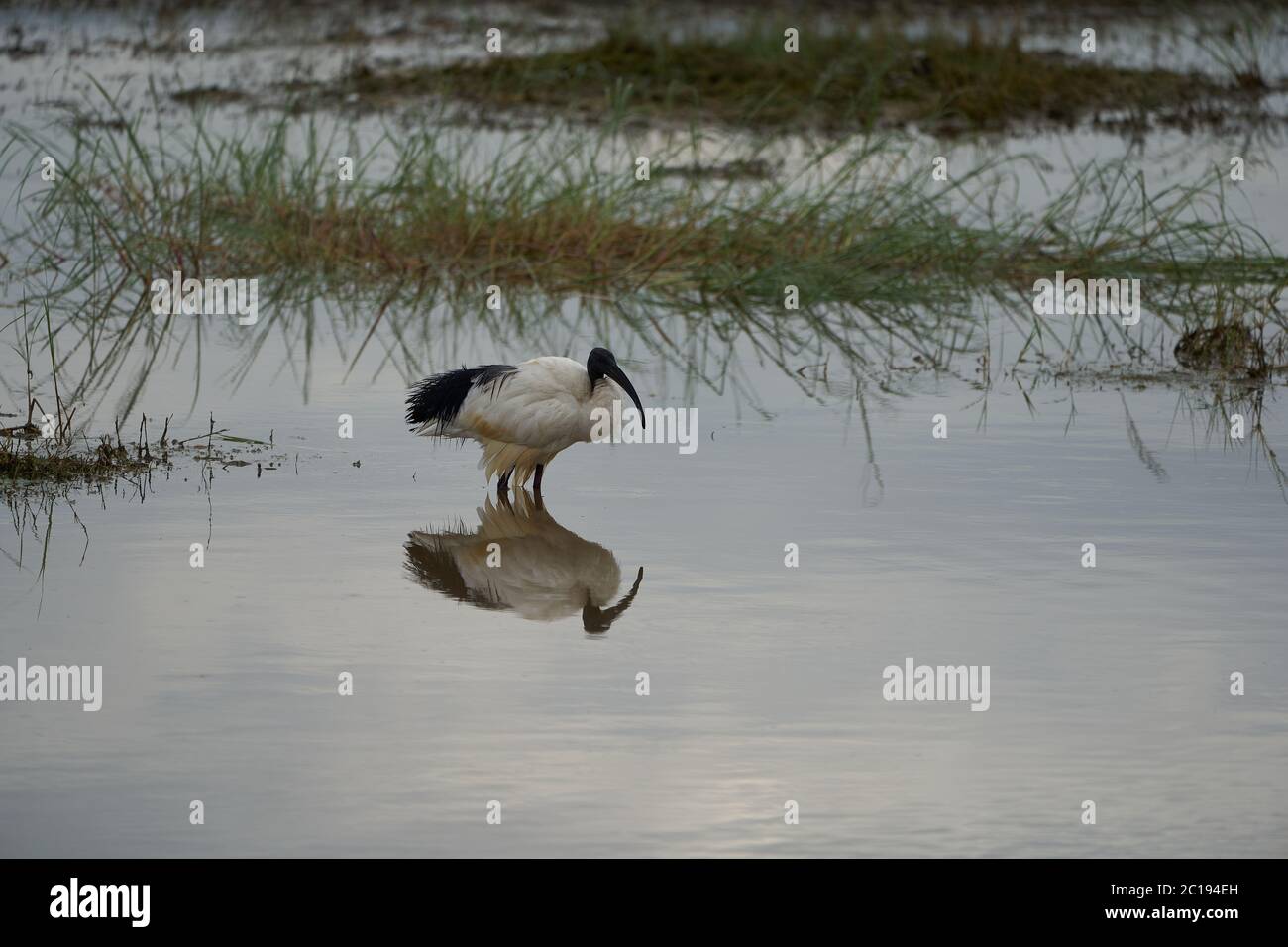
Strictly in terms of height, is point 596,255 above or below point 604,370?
above

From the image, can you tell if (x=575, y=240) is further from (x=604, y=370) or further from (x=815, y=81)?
(x=815, y=81)

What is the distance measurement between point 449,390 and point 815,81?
14225 mm

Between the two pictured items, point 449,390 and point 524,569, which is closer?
point 524,569

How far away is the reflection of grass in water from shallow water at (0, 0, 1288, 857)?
12200mm

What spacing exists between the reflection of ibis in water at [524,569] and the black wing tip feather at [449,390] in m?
0.59

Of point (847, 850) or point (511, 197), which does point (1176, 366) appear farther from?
point (847, 850)

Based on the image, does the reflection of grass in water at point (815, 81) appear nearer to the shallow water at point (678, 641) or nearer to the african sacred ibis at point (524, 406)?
the shallow water at point (678, 641)

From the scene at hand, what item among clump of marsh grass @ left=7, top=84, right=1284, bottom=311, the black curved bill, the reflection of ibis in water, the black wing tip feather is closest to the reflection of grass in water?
clump of marsh grass @ left=7, top=84, right=1284, bottom=311

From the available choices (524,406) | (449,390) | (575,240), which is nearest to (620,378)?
(524,406)

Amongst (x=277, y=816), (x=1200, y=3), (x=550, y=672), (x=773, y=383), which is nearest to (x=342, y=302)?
(x=773, y=383)

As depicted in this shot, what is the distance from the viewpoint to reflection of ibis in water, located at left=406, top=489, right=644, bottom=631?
7449 millimetres

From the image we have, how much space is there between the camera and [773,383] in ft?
37.9

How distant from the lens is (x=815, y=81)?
74.7 ft

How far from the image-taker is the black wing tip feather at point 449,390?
29.9 ft
